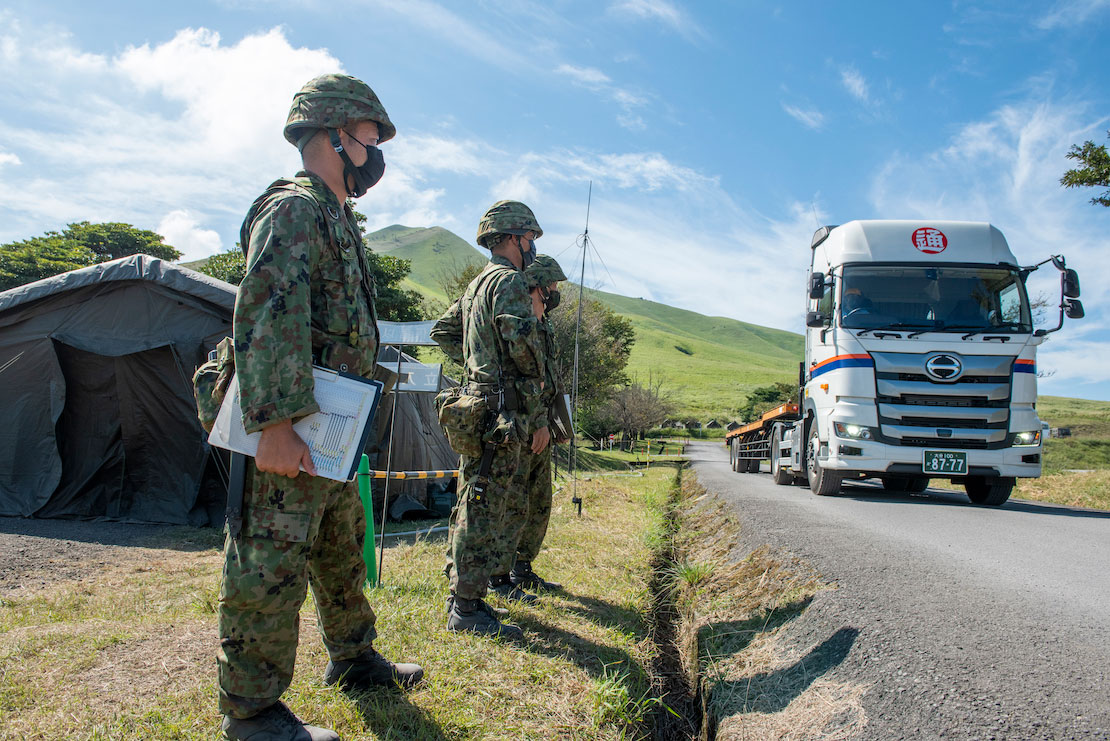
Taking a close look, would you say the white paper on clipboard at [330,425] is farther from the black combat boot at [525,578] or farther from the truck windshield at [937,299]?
the truck windshield at [937,299]

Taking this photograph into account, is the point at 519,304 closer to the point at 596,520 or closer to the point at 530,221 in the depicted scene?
the point at 530,221

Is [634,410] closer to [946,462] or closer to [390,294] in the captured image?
[390,294]

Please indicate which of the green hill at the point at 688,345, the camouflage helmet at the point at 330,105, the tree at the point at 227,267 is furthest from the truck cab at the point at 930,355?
the tree at the point at 227,267

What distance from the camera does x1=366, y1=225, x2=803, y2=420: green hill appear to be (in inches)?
2975

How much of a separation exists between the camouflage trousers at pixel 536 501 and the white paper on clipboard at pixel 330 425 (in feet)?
5.50

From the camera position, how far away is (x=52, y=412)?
303 inches

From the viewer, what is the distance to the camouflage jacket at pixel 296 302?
1.98m

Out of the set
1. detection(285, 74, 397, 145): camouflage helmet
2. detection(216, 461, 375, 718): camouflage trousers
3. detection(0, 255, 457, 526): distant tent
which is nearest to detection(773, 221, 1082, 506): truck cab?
detection(285, 74, 397, 145): camouflage helmet

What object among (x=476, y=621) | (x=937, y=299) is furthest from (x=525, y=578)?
(x=937, y=299)

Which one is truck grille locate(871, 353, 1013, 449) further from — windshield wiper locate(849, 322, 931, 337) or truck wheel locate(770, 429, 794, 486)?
truck wheel locate(770, 429, 794, 486)

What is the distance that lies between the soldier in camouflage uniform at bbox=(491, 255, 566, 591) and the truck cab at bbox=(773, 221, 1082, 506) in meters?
4.87

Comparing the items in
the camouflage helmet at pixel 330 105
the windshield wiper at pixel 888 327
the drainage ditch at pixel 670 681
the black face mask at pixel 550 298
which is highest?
the windshield wiper at pixel 888 327

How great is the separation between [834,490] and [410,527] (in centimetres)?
537

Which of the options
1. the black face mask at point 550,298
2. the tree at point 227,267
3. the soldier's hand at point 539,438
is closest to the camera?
the soldier's hand at point 539,438
